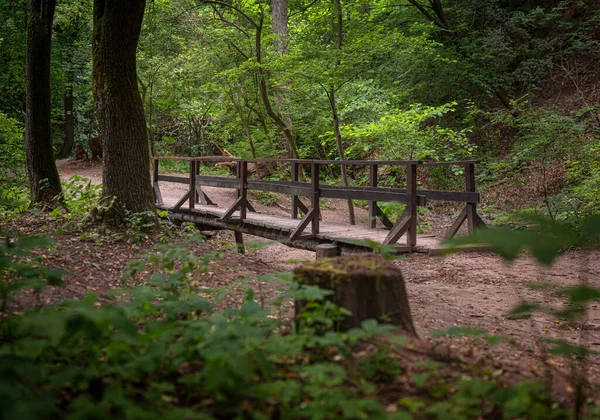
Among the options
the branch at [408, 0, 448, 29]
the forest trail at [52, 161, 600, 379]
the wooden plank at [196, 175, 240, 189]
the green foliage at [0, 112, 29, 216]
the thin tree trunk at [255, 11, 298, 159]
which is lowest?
the forest trail at [52, 161, 600, 379]

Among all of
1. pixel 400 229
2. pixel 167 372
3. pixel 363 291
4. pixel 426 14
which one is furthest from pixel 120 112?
pixel 426 14

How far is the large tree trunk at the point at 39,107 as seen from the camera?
9547 mm

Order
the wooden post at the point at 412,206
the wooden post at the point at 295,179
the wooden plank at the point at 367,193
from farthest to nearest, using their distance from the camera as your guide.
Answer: the wooden post at the point at 295,179
the wooden plank at the point at 367,193
the wooden post at the point at 412,206

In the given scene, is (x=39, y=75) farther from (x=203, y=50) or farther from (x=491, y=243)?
(x=491, y=243)

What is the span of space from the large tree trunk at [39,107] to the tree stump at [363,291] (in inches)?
300

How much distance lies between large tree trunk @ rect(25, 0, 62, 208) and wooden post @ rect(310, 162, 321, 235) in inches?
185

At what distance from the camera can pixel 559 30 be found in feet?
56.4

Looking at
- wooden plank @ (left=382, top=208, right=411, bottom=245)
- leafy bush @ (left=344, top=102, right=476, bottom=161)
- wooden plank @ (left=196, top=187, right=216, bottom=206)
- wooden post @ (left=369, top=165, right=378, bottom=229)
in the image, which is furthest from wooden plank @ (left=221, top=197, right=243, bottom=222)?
leafy bush @ (left=344, top=102, right=476, bottom=161)

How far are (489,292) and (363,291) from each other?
3.86 meters

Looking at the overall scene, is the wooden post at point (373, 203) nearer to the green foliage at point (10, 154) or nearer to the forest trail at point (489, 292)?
the forest trail at point (489, 292)

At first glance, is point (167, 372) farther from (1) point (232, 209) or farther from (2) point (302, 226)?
(1) point (232, 209)

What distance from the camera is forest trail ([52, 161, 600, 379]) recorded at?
4.60 metres

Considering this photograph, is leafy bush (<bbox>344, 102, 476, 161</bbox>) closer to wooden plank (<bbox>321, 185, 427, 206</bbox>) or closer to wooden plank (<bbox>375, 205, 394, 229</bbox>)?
wooden plank (<bbox>375, 205, 394, 229</bbox>)

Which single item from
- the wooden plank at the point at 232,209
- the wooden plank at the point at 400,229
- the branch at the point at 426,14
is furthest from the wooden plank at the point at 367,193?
the branch at the point at 426,14
